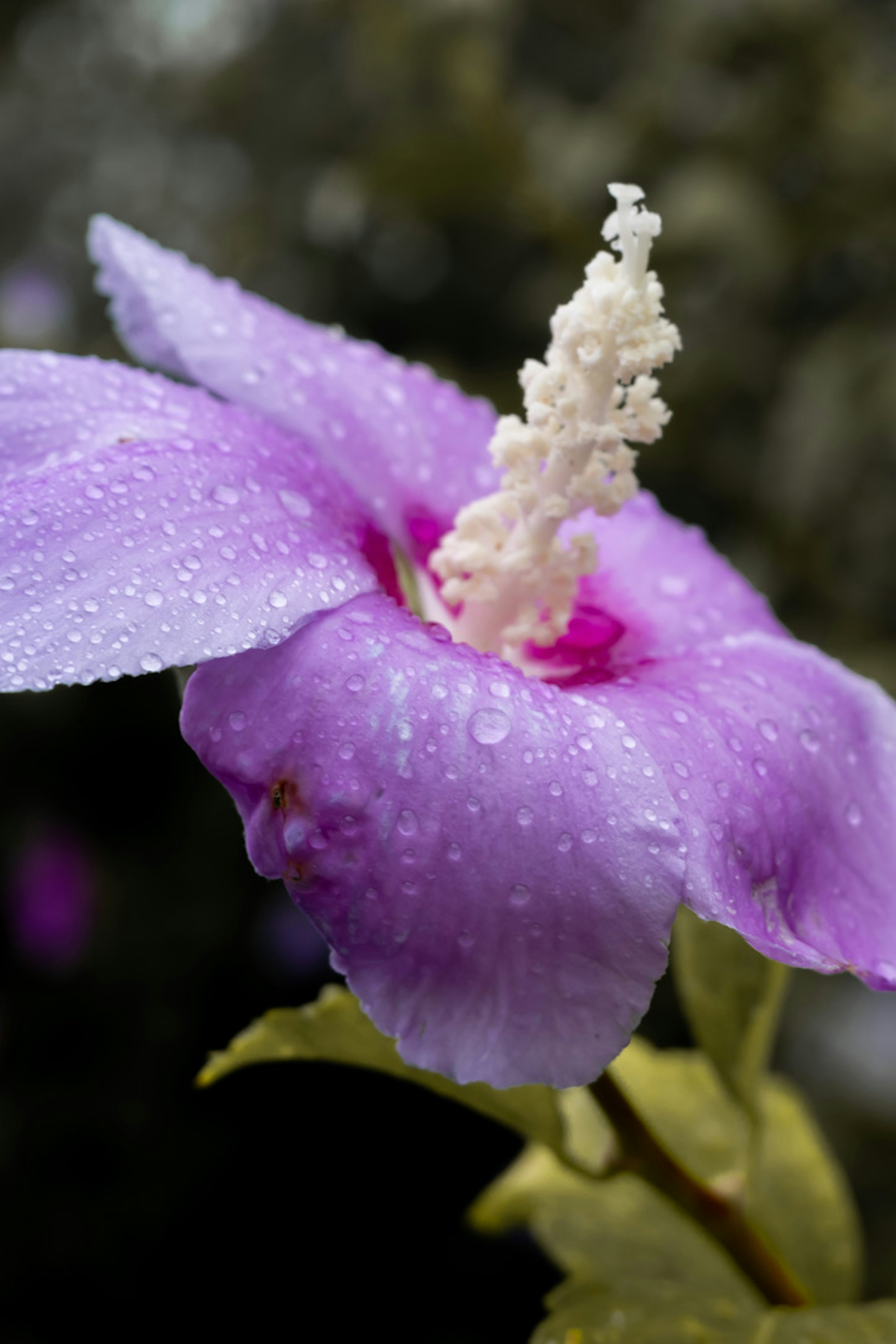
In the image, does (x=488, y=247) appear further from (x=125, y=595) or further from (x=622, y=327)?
(x=125, y=595)

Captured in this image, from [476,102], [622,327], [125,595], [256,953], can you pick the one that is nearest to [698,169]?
[476,102]

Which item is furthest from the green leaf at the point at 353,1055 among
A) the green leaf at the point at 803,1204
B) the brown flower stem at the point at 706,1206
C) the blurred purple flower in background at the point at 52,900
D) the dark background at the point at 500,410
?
the blurred purple flower in background at the point at 52,900

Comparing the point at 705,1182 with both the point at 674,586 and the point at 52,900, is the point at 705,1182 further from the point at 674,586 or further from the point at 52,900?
the point at 52,900

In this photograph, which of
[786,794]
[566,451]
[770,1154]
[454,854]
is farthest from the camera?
[770,1154]

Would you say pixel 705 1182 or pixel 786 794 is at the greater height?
pixel 786 794

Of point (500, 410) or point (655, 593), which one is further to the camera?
point (500, 410)

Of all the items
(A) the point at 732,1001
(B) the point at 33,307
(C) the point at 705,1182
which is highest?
(A) the point at 732,1001

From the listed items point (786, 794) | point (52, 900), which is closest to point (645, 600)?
point (786, 794)

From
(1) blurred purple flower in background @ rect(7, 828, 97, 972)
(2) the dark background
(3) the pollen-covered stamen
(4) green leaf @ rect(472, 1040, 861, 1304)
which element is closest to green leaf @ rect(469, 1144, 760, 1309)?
(4) green leaf @ rect(472, 1040, 861, 1304)
